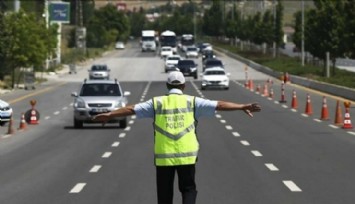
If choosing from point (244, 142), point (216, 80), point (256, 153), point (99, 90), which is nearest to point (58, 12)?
point (216, 80)

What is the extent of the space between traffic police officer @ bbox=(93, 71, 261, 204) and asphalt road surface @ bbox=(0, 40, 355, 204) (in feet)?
15.9

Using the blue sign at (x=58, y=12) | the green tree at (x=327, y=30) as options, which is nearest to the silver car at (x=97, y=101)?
the green tree at (x=327, y=30)

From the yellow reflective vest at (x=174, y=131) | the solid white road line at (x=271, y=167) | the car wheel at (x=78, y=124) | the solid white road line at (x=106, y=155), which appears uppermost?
the yellow reflective vest at (x=174, y=131)

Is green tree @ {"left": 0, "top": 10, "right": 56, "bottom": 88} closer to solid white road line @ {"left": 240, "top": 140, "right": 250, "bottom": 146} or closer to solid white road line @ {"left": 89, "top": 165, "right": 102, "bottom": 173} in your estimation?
solid white road line @ {"left": 240, "top": 140, "right": 250, "bottom": 146}

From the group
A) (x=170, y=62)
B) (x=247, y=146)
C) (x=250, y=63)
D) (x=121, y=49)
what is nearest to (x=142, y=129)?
(x=247, y=146)

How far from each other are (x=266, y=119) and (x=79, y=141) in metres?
11.0

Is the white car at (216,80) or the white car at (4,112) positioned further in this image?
the white car at (216,80)

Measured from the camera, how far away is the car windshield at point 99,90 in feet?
105

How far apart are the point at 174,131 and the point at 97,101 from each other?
876 inches

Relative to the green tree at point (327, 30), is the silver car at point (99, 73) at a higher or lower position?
lower

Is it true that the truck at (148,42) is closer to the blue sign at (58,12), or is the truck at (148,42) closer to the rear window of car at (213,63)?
the blue sign at (58,12)

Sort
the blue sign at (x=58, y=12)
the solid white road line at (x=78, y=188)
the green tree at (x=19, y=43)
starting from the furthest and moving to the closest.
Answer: the blue sign at (x=58, y=12)
the green tree at (x=19, y=43)
the solid white road line at (x=78, y=188)


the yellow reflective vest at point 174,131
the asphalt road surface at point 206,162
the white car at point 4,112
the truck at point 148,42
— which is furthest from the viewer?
the truck at point 148,42

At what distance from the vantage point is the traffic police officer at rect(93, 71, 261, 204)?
28.7ft
